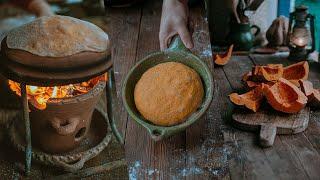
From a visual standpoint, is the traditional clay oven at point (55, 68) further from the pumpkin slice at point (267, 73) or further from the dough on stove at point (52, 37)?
the pumpkin slice at point (267, 73)

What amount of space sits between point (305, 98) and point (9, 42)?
941mm

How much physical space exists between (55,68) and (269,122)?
79cm

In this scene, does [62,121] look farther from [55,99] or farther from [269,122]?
[269,122]

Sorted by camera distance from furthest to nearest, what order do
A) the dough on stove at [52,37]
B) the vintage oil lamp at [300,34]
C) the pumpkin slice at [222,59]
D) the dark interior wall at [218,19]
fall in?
the dark interior wall at [218,19] → the vintage oil lamp at [300,34] → the pumpkin slice at [222,59] → the dough on stove at [52,37]

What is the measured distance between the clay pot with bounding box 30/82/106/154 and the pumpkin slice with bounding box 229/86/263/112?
643 millimetres

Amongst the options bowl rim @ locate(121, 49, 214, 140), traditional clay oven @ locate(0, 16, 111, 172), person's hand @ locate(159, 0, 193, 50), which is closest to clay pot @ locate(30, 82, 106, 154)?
traditional clay oven @ locate(0, 16, 111, 172)

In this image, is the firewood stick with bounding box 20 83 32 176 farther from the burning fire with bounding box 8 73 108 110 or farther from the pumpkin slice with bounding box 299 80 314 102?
the pumpkin slice with bounding box 299 80 314 102

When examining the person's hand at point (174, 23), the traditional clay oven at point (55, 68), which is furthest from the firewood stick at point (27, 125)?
the person's hand at point (174, 23)

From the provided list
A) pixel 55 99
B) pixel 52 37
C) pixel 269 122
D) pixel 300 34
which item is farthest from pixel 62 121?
pixel 300 34

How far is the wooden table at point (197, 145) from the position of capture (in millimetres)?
1037

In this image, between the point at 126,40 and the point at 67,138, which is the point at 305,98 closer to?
the point at 126,40

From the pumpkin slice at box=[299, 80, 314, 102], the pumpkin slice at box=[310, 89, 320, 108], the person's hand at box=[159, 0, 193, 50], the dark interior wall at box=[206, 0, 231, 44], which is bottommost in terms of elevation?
the dark interior wall at box=[206, 0, 231, 44]

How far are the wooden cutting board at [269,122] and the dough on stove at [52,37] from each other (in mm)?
680

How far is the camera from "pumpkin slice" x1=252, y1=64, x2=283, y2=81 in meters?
1.51
